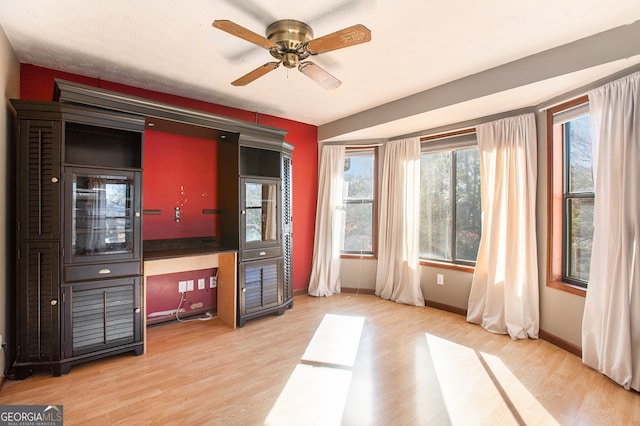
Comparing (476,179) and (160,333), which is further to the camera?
(476,179)

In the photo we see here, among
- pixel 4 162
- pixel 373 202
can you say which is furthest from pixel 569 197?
pixel 4 162

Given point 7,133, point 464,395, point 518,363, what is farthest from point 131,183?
point 518,363

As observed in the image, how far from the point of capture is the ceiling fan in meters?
1.77

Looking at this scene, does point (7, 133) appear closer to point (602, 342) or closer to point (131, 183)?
point (131, 183)

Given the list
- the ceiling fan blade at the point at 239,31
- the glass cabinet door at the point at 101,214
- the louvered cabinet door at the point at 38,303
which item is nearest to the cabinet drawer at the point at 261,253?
the glass cabinet door at the point at 101,214

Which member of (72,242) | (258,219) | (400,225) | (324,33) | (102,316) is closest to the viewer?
(324,33)

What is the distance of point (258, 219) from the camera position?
3604 mm

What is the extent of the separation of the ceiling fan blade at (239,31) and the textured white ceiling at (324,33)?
9.3 inches

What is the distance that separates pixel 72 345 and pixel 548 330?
4277 mm

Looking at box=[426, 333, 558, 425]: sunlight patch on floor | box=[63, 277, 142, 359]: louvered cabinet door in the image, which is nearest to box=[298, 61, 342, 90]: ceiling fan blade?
box=[63, 277, 142, 359]: louvered cabinet door

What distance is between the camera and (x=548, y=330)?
117 inches

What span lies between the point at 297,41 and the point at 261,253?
2.26m

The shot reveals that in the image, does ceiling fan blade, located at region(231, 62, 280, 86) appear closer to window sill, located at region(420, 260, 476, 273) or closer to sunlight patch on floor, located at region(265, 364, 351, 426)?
sunlight patch on floor, located at region(265, 364, 351, 426)

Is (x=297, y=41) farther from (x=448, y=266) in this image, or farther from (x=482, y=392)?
(x=448, y=266)
